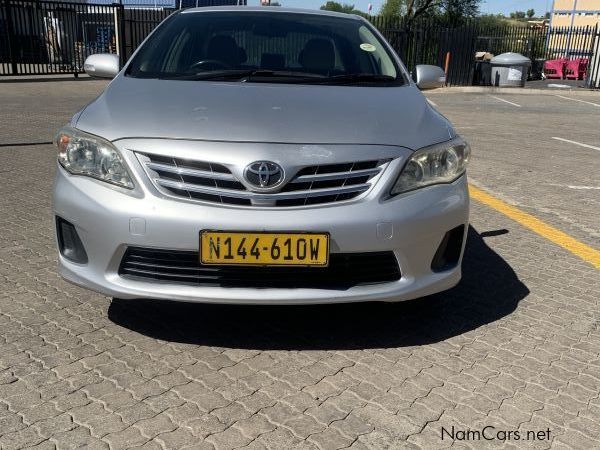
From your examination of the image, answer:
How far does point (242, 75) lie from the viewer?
3.71 meters

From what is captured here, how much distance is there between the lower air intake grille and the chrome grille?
0.86ft

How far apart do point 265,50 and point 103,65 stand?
125 cm

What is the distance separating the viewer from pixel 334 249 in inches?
107

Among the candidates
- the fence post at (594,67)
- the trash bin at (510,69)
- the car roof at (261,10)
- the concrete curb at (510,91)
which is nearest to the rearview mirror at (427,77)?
the car roof at (261,10)

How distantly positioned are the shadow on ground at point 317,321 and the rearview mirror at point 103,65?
71.6 inches

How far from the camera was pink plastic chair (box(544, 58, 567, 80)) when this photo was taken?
89.5 feet

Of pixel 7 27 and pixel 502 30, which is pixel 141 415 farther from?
pixel 502 30

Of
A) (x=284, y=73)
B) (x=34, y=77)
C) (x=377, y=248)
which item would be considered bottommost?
(x=34, y=77)

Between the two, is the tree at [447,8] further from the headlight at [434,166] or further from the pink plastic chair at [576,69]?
the headlight at [434,166]

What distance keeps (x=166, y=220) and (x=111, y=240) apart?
0.29 m

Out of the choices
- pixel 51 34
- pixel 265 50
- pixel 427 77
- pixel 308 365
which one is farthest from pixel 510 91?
pixel 308 365

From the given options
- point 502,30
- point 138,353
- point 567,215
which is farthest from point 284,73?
point 502,30

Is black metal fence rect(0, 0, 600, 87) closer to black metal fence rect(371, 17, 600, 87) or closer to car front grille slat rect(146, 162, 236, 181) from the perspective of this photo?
black metal fence rect(371, 17, 600, 87)

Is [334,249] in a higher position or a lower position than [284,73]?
lower
